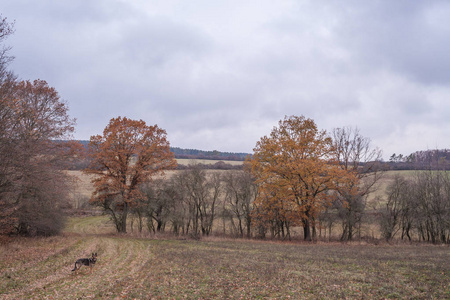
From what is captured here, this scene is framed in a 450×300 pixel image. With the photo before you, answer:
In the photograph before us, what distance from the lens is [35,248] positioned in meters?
17.8

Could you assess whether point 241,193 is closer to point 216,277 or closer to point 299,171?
point 299,171

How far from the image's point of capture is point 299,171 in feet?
90.8

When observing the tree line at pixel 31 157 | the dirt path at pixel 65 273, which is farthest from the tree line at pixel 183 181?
the dirt path at pixel 65 273

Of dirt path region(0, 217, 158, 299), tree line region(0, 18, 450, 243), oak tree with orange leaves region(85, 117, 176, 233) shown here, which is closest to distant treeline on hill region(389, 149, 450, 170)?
tree line region(0, 18, 450, 243)

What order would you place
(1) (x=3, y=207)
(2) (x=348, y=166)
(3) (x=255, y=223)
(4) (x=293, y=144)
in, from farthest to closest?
(2) (x=348, y=166) < (3) (x=255, y=223) < (4) (x=293, y=144) < (1) (x=3, y=207)

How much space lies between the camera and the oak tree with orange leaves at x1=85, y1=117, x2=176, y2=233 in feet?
97.7

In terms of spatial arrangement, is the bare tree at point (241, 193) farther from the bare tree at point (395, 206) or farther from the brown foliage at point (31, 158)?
the brown foliage at point (31, 158)

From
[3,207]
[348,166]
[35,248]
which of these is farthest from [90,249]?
[348,166]

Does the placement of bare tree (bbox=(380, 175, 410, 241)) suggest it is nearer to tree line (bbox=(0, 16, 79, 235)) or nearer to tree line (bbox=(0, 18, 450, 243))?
tree line (bbox=(0, 18, 450, 243))

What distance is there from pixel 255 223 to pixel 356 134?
18221 mm

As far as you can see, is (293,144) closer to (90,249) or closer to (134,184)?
(134,184)

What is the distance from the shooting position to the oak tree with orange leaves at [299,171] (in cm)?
2779

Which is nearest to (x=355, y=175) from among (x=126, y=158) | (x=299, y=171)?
(x=299, y=171)

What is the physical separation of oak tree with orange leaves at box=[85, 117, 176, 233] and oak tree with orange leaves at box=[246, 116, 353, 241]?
11.6 meters
